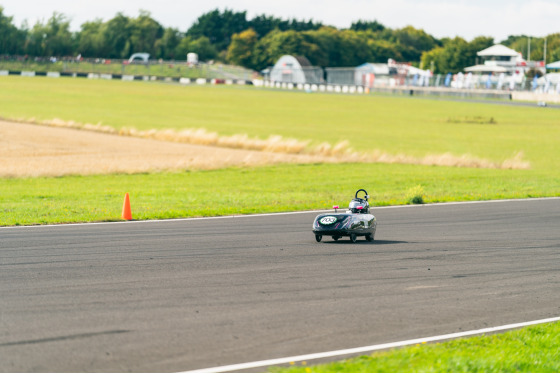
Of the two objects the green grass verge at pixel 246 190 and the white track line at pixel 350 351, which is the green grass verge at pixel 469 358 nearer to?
the white track line at pixel 350 351

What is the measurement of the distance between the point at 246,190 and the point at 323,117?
56.1 metres

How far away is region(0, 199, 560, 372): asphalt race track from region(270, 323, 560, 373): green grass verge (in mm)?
590

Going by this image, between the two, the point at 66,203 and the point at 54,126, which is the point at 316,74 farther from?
the point at 66,203

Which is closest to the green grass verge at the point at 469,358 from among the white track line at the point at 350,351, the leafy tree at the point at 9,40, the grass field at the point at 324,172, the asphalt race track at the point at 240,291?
the grass field at the point at 324,172

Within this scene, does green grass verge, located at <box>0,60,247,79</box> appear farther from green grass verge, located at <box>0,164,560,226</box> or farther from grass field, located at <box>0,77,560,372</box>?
green grass verge, located at <box>0,164,560,226</box>

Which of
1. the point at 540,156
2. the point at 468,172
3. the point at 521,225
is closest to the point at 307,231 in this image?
the point at 521,225

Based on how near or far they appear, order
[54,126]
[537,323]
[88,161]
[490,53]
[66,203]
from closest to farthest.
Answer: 1. [537,323]
2. [66,203]
3. [88,161]
4. [54,126]
5. [490,53]

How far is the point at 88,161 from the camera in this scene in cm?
3941

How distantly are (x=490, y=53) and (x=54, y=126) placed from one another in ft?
516

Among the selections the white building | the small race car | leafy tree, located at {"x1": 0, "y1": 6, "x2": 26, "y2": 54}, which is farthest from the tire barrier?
the small race car


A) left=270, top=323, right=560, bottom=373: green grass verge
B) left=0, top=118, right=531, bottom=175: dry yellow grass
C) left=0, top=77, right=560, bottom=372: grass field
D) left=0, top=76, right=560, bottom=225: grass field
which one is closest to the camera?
left=270, top=323, right=560, bottom=373: green grass verge

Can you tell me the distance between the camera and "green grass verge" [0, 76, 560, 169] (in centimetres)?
5781

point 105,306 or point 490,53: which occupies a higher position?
point 490,53

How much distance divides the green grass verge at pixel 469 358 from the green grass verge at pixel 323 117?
33894 mm
